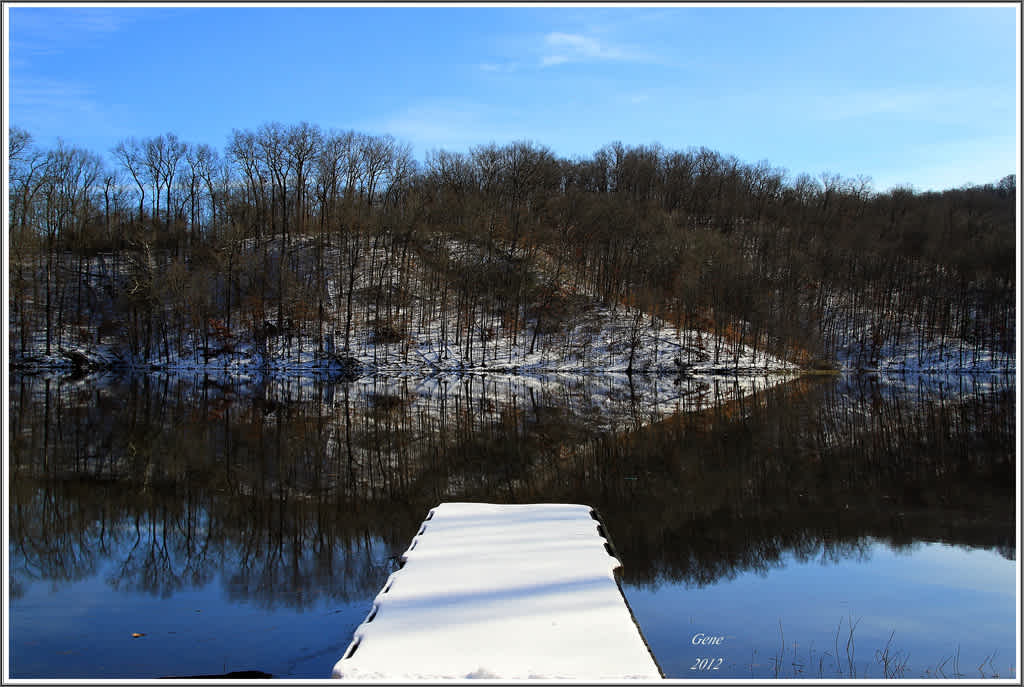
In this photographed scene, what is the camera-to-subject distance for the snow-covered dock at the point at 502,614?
5812 mm

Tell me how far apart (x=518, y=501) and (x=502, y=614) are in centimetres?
658

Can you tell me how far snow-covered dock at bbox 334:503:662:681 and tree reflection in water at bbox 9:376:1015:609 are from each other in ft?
3.34

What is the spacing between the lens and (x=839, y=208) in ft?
293

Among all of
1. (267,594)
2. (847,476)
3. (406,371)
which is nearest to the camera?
(267,594)

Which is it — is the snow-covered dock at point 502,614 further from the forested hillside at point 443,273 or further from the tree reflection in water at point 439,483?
the forested hillside at point 443,273

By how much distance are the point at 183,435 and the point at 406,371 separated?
1235 inches

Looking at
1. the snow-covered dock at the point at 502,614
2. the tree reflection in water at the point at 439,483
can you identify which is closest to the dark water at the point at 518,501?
the tree reflection in water at the point at 439,483

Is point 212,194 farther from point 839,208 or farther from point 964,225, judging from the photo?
point 964,225

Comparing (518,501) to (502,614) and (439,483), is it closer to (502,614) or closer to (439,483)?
(439,483)

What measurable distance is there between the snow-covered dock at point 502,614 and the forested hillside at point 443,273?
45.0m

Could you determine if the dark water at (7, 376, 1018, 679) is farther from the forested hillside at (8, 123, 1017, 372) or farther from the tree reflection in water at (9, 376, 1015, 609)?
the forested hillside at (8, 123, 1017, 372)

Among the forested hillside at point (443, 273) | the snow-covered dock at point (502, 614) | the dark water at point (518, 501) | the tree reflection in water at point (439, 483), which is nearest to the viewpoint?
the snow-covered dock at point (502, 614)

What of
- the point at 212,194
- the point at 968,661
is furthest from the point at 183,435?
the point at 212,194

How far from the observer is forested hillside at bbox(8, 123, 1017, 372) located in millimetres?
54875
